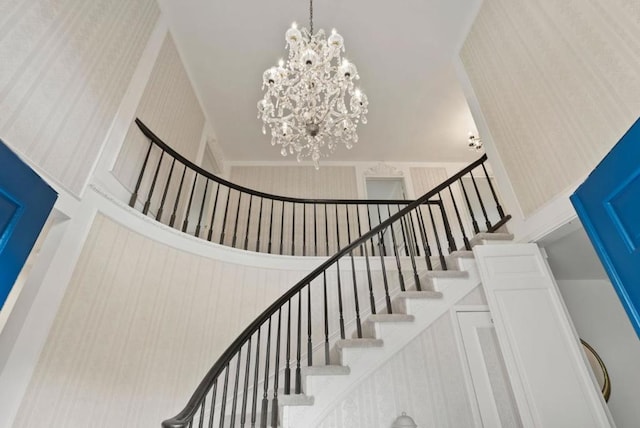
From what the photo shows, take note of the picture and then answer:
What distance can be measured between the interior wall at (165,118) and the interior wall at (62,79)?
0.37m

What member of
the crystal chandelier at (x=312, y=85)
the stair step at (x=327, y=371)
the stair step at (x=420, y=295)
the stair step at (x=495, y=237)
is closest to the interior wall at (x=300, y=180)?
the crystal chandelier at (x=312, y=85)

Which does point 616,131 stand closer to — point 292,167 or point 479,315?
point 479,315

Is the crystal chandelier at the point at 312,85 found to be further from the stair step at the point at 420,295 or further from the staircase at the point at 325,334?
the stair step at the point at 420,295

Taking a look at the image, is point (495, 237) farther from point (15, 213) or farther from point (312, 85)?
point (15, 213)

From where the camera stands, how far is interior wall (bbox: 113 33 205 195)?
286 cm

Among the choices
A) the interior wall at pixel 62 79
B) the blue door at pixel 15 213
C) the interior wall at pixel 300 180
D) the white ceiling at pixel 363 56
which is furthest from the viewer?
the interior wall at pixel 300 180

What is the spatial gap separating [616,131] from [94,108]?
380 centimetres

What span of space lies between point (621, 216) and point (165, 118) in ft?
14.1

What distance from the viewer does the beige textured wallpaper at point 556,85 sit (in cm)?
184

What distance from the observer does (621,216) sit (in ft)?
4.24

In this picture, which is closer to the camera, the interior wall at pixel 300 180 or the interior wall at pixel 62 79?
the interior wall at pixel 62 79

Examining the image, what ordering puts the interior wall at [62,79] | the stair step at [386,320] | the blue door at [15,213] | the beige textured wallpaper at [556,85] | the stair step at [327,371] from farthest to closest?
1. the stair step at [386,320]
2. the stair step at [327,371]
3. the beige textured wallpaper at [556,85]
4. the interior wall at [62,79]
5. the blue door at [15,213]

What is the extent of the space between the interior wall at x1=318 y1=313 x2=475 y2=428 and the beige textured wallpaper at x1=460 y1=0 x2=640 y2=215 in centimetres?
158

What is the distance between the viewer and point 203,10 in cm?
361
